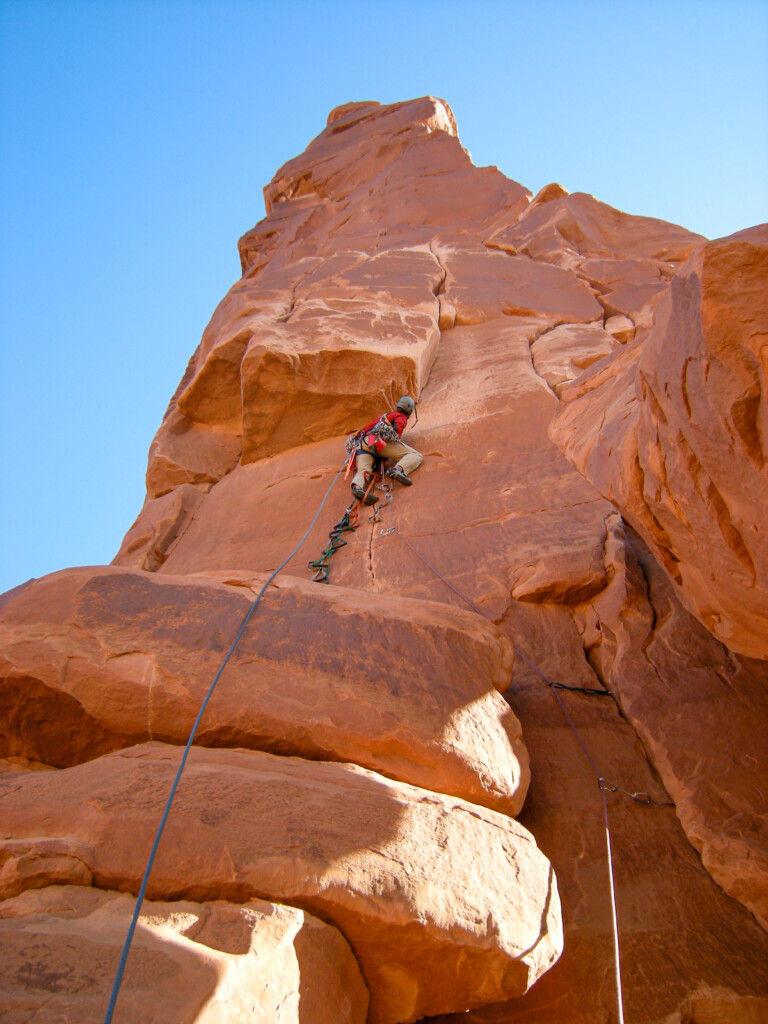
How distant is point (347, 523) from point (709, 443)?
379 cm

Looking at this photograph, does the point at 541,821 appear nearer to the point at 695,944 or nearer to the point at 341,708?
the point at 695,944

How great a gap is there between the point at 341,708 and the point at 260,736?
1.17ft

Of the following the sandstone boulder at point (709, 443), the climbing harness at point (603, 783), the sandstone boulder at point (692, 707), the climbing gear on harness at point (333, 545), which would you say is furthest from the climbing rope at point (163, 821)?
the sandstone boulder at point (692, 707)

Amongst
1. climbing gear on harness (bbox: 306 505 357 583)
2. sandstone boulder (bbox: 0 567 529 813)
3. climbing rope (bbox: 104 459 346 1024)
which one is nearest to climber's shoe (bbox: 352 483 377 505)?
climbing gear on harness (bbox: 306 505 357 583)

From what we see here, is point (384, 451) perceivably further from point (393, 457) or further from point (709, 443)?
point (709, 443)

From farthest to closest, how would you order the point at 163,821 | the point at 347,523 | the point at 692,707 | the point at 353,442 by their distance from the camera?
the point at 353,442
the point at 347,523
the point at 692,707
the point at 163,821

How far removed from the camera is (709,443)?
2719 mm

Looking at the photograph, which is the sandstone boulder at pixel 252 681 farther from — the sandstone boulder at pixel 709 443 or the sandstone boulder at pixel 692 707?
the sandstone boulder at pixel 709 443

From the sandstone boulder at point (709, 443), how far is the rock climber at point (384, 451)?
9.43 ft

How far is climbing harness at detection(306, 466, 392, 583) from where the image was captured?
5.69 metres

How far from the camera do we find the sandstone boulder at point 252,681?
9.86 feet

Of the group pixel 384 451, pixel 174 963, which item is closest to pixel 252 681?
pixel 174 963

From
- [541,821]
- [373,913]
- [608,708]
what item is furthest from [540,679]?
[373,913]

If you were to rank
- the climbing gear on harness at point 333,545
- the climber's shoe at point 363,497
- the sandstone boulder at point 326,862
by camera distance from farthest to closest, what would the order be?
the climber's shoe at point 363,497
the climbing gear on harness at point 333,545
the sandstone boulder at point 326,862
